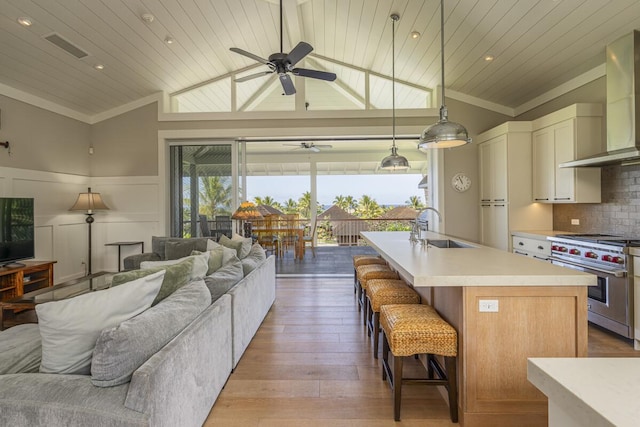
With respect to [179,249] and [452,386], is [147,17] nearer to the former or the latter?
[179,249]

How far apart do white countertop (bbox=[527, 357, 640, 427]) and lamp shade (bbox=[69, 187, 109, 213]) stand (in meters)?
5.94

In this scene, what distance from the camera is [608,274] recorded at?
295 cm

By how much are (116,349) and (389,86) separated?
525cm

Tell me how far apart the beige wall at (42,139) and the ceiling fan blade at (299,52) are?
3871mm

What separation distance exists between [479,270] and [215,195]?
4561 millimetres

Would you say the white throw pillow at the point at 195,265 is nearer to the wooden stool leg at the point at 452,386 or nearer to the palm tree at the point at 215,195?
the wooden stool leg at the point at 452,386

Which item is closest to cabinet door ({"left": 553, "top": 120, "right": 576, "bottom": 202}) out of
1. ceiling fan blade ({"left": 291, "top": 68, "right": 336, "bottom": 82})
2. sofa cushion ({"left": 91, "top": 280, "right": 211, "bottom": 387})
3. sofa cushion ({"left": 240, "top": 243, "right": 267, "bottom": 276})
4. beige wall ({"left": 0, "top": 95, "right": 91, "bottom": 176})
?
ceiling fan blade ({"left": 291, "top": 68, "right": 336, "bottom": 82})

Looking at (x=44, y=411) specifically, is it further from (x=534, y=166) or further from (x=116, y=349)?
(x=534, y=166)

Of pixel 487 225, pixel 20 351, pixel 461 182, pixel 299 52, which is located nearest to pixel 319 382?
pixel 20 351

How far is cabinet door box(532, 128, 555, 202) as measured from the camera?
399 centimetres

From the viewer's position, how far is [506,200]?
438cm

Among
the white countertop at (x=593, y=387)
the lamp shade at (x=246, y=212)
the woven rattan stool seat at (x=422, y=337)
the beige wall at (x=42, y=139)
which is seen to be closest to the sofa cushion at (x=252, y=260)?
the lamp shade at (x=246, y=212)

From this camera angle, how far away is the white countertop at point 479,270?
171 centimetres

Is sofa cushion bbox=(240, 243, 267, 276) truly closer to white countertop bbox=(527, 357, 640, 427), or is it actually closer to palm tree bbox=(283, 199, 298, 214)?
white countertop bbox=(527, 357, 640, 427)
